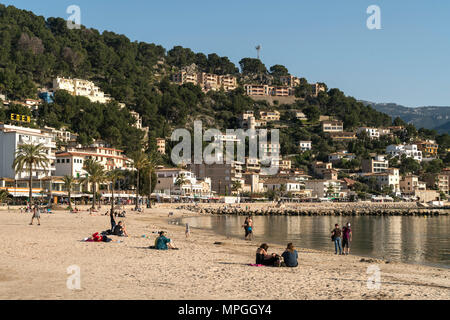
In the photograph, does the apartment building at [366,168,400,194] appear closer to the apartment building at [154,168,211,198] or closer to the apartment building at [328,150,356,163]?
the apartment building at [328,150,356,163]

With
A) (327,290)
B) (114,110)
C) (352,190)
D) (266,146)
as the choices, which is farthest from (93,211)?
(266,146)

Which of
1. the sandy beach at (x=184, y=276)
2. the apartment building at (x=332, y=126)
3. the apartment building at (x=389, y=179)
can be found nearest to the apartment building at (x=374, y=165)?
the apartment building at (x=389, y=179)

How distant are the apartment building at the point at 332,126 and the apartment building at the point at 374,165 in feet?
90.5

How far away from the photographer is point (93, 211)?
2131 inches

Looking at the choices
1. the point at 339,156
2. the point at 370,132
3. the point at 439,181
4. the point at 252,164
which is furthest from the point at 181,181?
the point at 370,132

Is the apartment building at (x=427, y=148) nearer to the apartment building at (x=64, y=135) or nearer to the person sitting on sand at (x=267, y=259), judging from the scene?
the apartment building at (x=64, y=135)

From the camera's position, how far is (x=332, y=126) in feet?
603

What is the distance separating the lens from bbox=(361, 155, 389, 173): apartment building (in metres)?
155

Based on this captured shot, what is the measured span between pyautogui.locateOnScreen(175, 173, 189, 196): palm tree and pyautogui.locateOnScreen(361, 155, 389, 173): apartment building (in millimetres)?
71962

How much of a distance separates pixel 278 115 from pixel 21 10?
102 meters

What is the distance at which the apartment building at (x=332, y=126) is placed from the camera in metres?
183

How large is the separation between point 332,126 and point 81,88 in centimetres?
9195

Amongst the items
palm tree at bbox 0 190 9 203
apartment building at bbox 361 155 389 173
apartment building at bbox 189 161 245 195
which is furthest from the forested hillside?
palm tree at bbox 0 190 9 203
